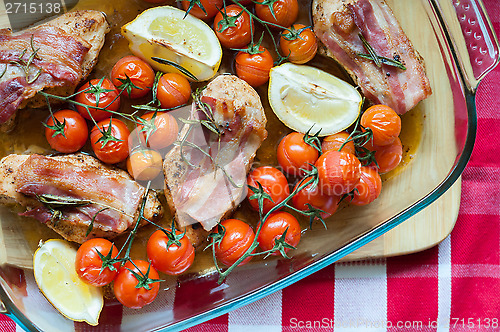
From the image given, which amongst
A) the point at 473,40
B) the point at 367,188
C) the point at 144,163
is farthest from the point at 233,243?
the point at 473,40

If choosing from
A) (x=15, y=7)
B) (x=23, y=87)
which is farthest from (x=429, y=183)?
(x=15, y=7)

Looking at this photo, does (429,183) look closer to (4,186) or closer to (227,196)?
(227,196)

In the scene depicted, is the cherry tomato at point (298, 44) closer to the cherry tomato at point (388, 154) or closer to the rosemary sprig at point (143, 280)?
the cherry tomato at point (388, 154)

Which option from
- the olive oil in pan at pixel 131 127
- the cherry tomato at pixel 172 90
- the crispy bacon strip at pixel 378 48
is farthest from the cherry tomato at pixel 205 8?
the crispy bacon strip at pixel 378 48

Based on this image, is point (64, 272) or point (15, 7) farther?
point (15, 7)

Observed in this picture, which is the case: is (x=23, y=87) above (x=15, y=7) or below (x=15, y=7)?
below
